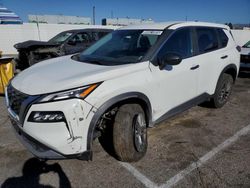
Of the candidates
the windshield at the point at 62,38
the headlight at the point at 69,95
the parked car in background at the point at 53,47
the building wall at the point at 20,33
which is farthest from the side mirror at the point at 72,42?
the building wall at the point at 20,33

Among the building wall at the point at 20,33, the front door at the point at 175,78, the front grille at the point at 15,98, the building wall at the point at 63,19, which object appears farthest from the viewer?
the building wall at the point at 63,19

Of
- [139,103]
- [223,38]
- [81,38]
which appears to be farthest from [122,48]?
[81,38]

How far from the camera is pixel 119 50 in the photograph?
3637 millimetres

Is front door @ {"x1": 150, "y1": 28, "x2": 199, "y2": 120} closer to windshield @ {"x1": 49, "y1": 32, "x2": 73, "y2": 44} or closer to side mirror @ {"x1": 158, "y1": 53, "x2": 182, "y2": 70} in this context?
side mirror @ {"x1": 158, "y1": 53, "x2": 182, "y2": 70}

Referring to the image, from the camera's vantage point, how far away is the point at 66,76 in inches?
108

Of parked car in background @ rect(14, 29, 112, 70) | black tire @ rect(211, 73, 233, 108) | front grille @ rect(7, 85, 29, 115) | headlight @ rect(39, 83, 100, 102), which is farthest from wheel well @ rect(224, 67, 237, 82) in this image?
parked car in background @ rect(14, 29, 112, 70)

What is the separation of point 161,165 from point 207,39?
2.56 meters

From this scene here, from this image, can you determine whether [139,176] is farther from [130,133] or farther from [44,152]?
[44,152]

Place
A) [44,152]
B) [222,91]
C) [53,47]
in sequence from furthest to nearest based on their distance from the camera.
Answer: [53,47], [222,91], [44,152]

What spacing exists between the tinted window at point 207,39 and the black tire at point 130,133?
1.83 meters

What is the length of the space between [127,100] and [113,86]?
1.12ft

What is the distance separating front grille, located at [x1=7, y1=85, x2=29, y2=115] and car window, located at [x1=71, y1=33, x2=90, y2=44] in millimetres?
6719

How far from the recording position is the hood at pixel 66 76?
2.53 metres

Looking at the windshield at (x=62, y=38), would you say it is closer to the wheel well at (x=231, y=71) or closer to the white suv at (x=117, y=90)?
the white suv at (x=117, y=90)
